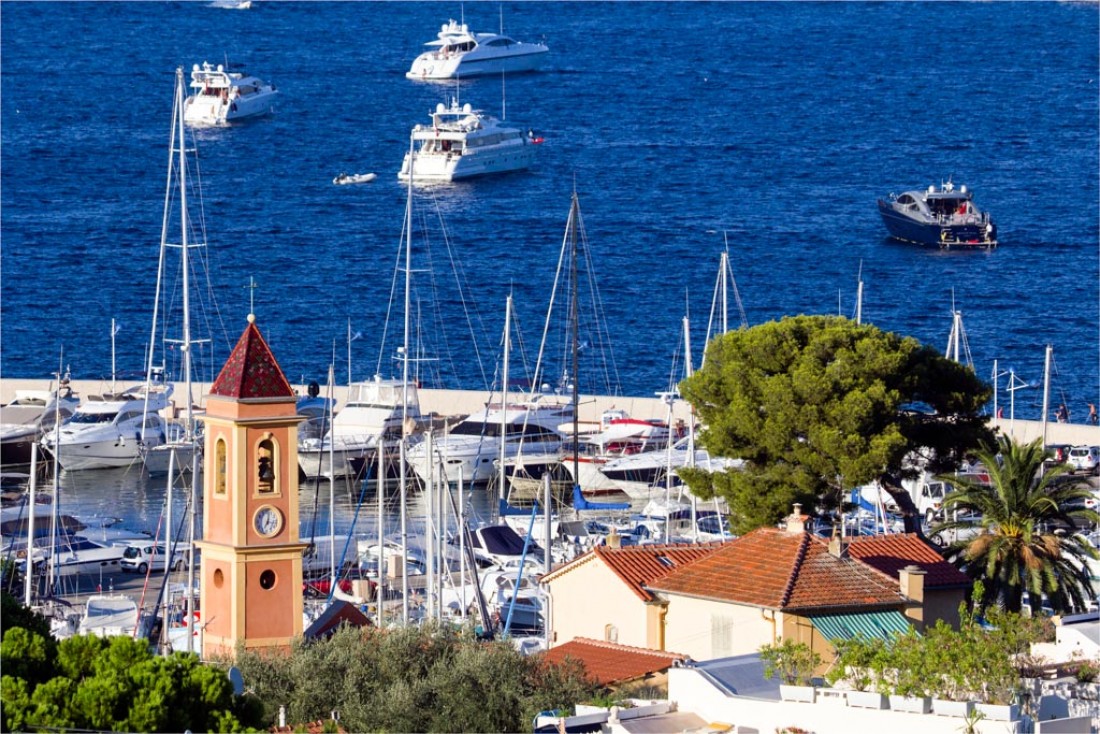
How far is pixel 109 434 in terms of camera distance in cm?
6725

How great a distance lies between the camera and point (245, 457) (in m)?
36.3

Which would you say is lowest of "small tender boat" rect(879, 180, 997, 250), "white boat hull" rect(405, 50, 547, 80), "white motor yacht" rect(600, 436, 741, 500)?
"white motor yacht" rect(600, 436, 741, 500)

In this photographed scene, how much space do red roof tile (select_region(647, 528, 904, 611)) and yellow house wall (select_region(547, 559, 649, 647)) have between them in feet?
1.99

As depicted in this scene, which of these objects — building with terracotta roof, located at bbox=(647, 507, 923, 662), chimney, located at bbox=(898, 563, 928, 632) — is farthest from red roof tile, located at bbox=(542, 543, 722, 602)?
chimney, located at bbox=(898, 563, 928, 632)

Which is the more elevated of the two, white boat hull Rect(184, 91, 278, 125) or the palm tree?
white boat hull Rect(184, 91, 278, 125)

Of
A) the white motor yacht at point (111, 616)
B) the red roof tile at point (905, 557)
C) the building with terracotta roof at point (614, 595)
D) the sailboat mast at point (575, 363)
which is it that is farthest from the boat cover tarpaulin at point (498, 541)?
the red roof tile at point (905, 557)

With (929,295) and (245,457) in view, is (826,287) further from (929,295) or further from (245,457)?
(245,457)

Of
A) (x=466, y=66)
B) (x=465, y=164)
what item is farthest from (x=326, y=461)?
(x=466, y=66)

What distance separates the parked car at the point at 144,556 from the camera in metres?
51.4

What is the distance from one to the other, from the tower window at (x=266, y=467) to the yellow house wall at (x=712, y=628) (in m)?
5.27

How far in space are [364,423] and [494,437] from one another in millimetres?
3574

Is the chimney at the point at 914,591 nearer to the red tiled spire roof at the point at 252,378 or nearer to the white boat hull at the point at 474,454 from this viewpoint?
the red tiled spire roof at the point at 252,378

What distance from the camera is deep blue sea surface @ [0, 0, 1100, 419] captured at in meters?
95.5

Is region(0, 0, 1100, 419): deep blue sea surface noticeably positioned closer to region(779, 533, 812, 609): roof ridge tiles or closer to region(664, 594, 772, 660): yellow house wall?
region(664, 594, 772, 660): yellow house wall
